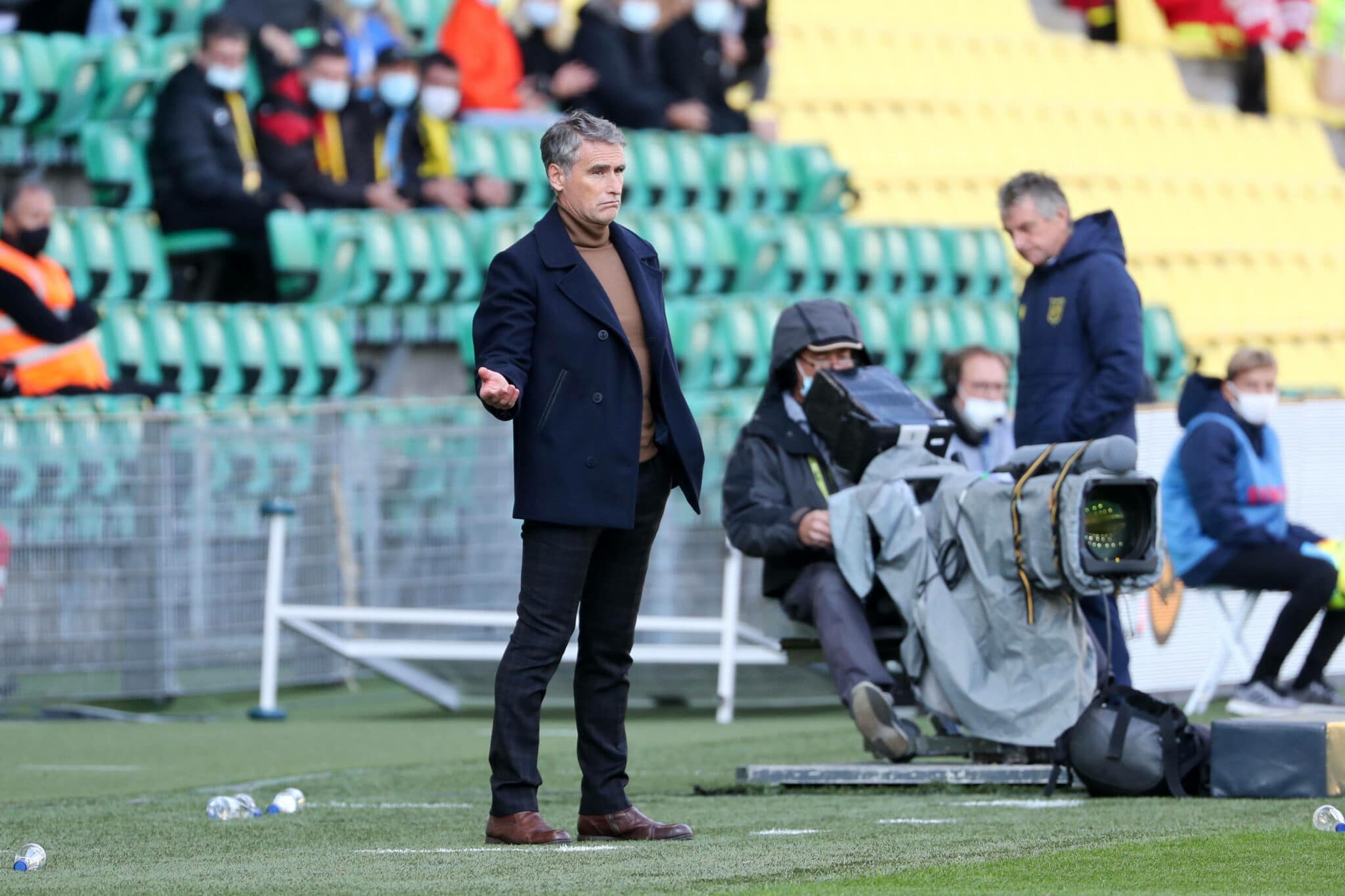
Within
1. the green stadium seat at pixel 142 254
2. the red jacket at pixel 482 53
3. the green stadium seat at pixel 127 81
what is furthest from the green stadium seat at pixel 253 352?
the red jacket at pixel 482 53

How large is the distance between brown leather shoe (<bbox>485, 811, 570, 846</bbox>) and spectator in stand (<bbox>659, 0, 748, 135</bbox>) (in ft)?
38.1

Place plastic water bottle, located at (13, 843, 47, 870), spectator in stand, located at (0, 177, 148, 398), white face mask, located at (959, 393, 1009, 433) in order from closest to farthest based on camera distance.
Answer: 1. plastic water bottle, located at (13, 843, 47, 870)
2. white face mask, located at (959, 393, 1009, 433)
3. spectator in stand, located at (0, 177, 148, 398)

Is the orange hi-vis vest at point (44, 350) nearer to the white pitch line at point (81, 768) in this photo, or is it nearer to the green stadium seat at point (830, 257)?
the white pitch line at point (81, 768)

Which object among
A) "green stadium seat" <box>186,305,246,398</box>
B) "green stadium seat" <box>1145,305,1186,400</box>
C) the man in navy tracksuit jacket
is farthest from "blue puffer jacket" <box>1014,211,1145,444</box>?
"green stadium seat" <box>1145,305,1186,400</box>

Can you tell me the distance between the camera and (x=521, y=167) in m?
14.5

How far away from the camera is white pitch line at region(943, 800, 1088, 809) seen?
5.79 m

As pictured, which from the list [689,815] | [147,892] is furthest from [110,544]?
[147,892]

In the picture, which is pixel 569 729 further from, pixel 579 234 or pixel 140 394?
pixel 579 234

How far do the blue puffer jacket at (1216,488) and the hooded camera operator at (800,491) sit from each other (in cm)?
235

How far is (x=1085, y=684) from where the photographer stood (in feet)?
21.3

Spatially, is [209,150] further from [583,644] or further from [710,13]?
[583,644]

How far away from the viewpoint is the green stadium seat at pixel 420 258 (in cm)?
1295

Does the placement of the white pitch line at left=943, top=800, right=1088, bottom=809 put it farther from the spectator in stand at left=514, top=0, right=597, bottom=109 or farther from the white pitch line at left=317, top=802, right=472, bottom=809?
the spectator in stand at left=514, top=0, right=597, bottom=109

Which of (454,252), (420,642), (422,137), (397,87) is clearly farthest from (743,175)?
(420,642)
